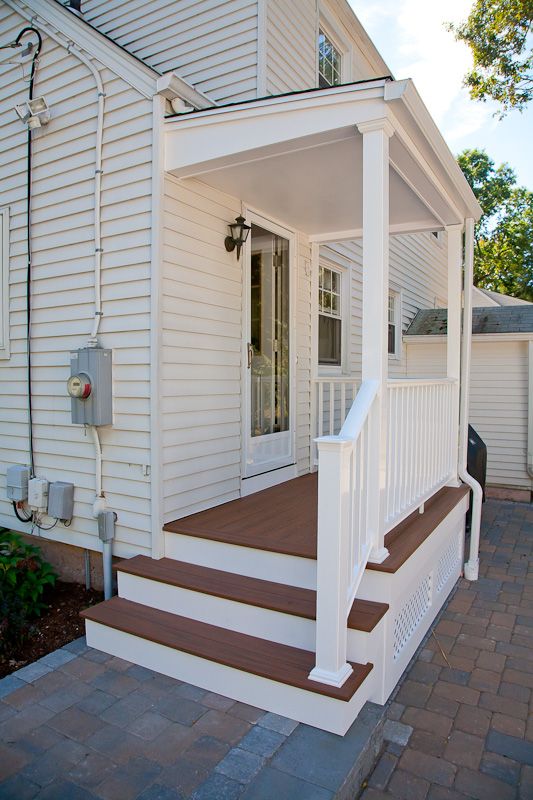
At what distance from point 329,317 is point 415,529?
116 inches

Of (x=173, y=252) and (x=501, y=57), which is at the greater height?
(x=501, y=57)

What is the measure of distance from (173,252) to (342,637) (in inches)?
91.9

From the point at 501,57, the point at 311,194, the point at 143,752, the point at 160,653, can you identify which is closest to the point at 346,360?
the point at 311,194

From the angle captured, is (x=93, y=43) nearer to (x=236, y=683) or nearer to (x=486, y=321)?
(x=236, y=683)

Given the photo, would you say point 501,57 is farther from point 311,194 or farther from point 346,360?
point 311,194

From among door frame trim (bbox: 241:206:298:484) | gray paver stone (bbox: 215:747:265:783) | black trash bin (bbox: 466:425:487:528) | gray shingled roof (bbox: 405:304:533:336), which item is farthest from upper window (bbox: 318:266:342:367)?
gray paver stone (bbox: 215:747:265:783)

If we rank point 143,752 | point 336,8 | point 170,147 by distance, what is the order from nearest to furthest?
point 143,752
point 170,147
point 336,8

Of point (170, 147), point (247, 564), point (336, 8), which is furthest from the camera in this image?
point (336, 8)

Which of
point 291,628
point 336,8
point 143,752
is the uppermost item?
point 336,8

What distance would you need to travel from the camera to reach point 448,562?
12.7 ft

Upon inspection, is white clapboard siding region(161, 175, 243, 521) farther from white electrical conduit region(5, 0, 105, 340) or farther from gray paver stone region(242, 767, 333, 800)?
gray paver stone region(242, 767, 333, 800)

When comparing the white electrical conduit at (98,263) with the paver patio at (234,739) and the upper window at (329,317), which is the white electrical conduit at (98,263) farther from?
the upper window at (329,317)

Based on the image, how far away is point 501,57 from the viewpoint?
888 centimetres

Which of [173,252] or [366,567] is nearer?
[366,567]
